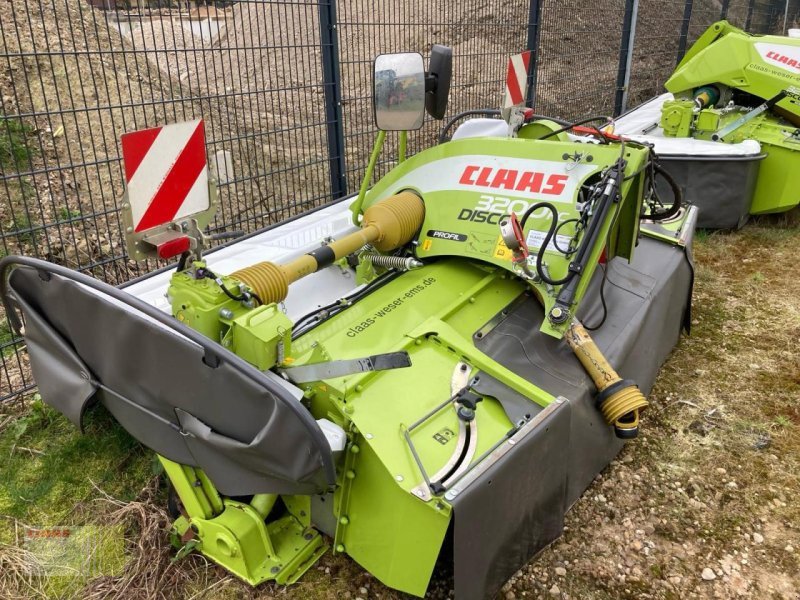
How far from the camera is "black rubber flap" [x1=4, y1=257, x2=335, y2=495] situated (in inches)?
71.8

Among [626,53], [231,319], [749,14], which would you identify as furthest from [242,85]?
[749,14]

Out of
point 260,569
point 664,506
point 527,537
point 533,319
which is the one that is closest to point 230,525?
point 260,569

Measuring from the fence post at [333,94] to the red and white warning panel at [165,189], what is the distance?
231cm

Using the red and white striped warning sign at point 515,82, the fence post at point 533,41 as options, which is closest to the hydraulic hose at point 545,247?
the red and white striped warning sign at point 515,82

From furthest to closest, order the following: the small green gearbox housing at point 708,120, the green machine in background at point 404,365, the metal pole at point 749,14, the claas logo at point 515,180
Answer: the metal pole at point 749,14, the small green gearbox housing at point 708,120, the claas logo at point 515,180, the green machine in background at point 404,365

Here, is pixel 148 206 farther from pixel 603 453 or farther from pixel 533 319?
pixel 603 453

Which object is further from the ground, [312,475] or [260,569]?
[312,475]

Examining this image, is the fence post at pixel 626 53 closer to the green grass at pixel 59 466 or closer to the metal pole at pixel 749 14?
the metal pole at pixel 749 14

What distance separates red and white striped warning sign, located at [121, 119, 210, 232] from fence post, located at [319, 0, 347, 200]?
2319 millimetres

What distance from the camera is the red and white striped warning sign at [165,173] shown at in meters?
1.95

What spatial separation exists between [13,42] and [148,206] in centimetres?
414

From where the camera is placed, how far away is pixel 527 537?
2188 millimetres

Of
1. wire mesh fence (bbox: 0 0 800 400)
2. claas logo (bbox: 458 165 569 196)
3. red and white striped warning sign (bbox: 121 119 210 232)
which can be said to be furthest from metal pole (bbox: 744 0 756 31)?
red and white striped warning sign (bbox: 121 119 210 232)

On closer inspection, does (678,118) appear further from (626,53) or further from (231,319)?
(231,319)
